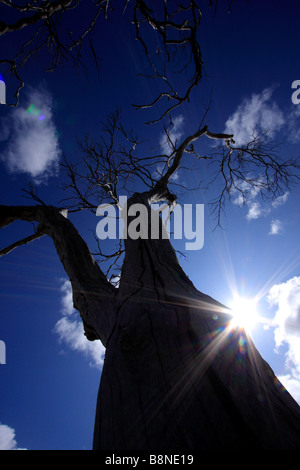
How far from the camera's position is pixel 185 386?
0.81 meters

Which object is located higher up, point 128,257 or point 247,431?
point 128,257

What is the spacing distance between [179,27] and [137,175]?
2199 millimetres

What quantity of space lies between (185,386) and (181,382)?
0.02m

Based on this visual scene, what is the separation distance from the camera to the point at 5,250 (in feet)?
10.2

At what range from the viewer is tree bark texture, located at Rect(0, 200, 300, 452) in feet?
2.26

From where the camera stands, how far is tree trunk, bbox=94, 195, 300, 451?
2.25 ft

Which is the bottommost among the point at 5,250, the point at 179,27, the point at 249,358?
the point at 249,358

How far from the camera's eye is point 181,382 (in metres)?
0.82

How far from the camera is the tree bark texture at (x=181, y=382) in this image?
69 cm

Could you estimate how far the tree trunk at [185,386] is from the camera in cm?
69
